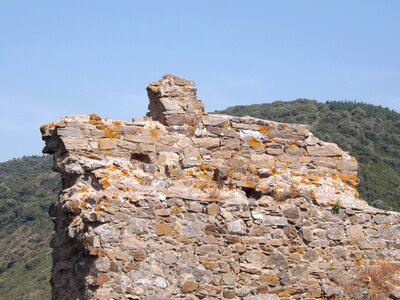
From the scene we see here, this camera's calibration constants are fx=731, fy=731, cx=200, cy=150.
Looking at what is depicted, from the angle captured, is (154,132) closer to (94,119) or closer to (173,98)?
(173,98)

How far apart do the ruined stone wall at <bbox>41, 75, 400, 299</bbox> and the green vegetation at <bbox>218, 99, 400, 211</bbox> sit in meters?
16.8

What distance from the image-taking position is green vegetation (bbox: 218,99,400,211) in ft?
94.2

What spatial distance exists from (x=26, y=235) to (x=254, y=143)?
82.1 feet

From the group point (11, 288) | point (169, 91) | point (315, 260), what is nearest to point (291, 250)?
point (315, 260)

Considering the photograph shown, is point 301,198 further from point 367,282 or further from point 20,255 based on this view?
point 20,255

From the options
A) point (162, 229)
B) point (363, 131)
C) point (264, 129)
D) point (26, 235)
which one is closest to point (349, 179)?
point (264, 129)

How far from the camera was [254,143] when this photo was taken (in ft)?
30.0

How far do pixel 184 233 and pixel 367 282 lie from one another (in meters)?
2.33

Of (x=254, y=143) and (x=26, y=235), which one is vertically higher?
(x=254, y=143)

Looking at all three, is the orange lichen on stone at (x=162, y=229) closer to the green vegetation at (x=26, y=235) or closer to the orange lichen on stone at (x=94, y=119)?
the orange lichen on stone at (x=94, y=119)

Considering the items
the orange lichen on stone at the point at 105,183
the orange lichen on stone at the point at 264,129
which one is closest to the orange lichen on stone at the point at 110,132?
the orange lichen on stone at the point at 105,183

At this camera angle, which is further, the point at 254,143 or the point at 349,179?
the point at 349,179

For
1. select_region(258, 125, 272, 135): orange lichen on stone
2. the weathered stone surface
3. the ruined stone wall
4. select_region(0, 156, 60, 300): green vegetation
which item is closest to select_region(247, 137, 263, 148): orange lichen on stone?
the ruined stone wall

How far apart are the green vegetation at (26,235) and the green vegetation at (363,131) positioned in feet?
39.8
